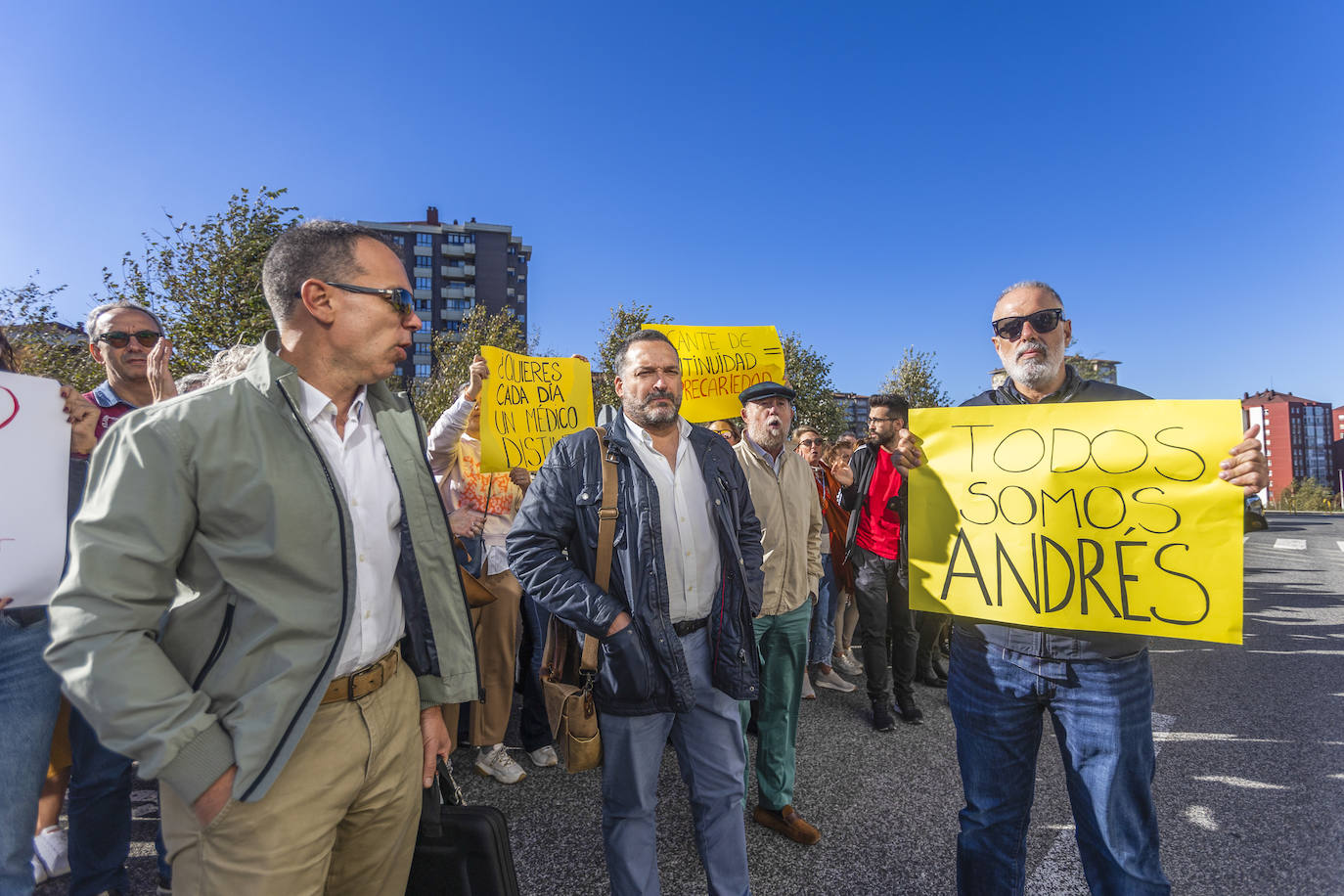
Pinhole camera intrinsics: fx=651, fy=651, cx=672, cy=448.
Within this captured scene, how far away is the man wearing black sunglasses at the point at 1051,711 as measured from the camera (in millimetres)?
1937

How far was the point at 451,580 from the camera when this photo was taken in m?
1.83

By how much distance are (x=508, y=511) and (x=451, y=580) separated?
243 centimetres

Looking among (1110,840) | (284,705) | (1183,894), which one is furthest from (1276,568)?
(284,705)

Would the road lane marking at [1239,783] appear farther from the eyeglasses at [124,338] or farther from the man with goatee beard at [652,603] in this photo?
the eyeglasses at [124,338]

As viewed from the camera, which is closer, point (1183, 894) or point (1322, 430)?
point (1183, 894)

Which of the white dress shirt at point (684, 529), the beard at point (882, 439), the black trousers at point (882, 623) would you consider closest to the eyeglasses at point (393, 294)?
the white dress shirt at point (684, 529)

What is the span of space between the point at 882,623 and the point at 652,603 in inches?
118

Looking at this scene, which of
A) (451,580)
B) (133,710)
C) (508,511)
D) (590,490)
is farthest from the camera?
(508,511)

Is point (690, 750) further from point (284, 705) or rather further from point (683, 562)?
point (284, 705)

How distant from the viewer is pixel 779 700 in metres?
3.35

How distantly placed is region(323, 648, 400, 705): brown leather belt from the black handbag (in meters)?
0.46

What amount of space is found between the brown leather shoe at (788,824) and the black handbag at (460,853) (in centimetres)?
181

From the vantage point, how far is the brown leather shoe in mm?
3096

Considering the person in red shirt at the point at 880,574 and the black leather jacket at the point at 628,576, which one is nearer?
the black leather jacket at the point at 628,576
